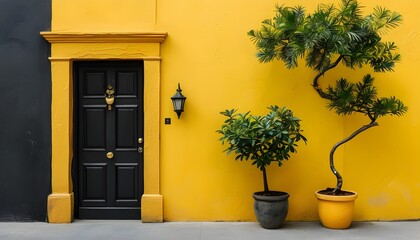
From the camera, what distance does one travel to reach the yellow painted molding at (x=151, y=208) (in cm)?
650

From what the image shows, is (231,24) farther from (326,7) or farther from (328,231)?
(328,231)

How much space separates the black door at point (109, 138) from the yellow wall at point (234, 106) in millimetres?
489

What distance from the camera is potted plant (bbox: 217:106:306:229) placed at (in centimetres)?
591

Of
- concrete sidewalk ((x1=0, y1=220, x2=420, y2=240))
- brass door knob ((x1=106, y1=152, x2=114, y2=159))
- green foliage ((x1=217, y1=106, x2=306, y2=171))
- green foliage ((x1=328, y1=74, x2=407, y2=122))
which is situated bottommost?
concrete sidewalk ((x1=0, y1=220, x2=420, y2=240))

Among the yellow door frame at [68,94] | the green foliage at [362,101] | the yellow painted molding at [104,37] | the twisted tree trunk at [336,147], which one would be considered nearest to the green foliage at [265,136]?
the twisted tree trunk at [336,147]

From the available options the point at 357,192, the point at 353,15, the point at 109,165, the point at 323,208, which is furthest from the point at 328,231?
the point at 109,165

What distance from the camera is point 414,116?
6617mm

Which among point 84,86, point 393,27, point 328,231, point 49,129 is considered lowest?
point 328,231

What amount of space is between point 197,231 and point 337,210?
2.00 meters

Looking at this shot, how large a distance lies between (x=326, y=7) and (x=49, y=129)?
4.59 metres

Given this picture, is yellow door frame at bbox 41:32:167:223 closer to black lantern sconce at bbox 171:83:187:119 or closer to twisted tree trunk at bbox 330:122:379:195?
black lantern sconce at bbox 171:83:187:119

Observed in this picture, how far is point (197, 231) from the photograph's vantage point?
6.09 m

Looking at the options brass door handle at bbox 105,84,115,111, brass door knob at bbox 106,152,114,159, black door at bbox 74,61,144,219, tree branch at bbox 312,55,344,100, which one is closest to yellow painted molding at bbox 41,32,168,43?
black door at bbox 74,61,144,219

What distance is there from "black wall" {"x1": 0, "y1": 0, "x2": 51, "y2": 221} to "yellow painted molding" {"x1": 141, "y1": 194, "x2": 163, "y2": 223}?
1504mm
